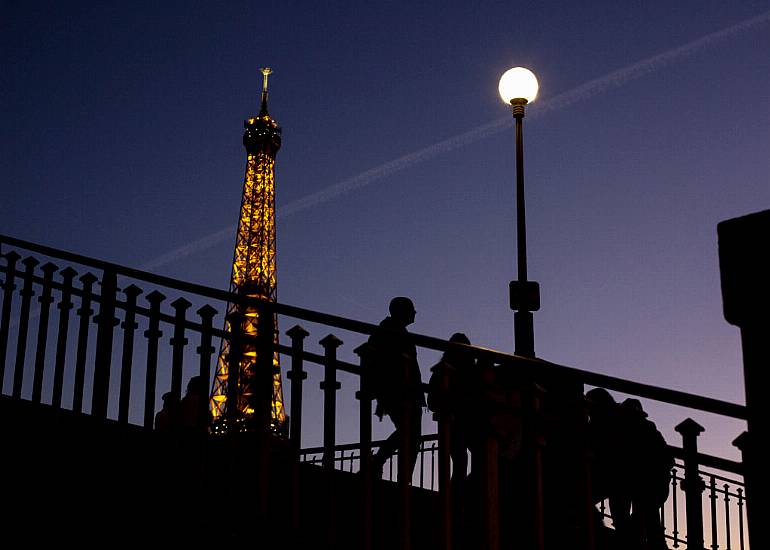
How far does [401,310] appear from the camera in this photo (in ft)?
23.6

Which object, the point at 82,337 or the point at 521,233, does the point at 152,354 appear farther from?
the point at 521,233

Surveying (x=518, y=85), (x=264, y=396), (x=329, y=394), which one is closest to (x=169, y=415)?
(x=264, y=396)

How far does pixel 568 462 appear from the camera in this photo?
565 cm

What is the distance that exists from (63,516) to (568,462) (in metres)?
2.80

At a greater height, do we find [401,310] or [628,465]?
[401,310]

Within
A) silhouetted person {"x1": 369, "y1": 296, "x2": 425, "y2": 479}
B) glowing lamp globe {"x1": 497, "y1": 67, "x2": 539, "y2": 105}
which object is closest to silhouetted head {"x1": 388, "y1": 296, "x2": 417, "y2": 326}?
silhouetted person {"x1": 369, "y1": 296, "x2": 425, "y2": 479}

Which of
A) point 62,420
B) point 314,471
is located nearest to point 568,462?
point 314,471

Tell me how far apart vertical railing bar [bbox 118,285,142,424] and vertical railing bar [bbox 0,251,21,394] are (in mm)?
1067

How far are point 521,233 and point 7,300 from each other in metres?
4.77

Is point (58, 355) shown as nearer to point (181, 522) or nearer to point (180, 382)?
point (180, 382)

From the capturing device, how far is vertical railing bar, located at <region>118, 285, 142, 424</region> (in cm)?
635

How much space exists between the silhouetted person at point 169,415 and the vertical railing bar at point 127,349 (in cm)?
28

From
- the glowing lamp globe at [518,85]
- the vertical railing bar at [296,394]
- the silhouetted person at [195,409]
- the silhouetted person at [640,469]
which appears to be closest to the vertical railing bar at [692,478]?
the silhouetted person at [640,469]

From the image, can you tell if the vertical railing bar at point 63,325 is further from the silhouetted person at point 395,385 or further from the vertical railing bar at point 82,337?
the silhouetted person at point 395,385
